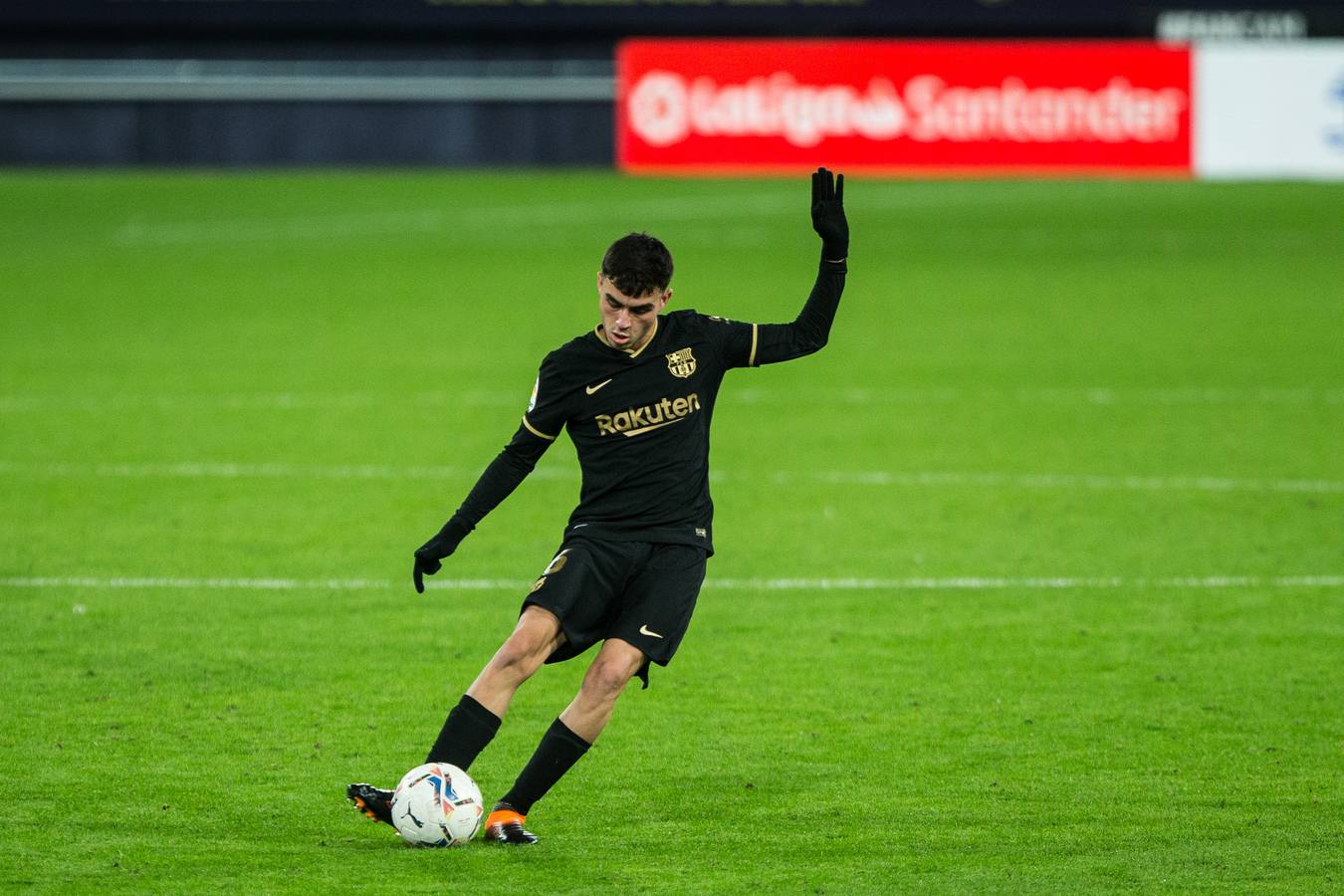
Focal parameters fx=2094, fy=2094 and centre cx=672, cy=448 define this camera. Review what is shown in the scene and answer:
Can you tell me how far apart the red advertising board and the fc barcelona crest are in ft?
82.6

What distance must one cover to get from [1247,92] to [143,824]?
2679 cm

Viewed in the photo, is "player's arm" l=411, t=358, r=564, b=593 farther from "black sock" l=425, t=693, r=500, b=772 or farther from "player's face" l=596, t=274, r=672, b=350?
"black sock" l=425, t=693, r=500, b=772

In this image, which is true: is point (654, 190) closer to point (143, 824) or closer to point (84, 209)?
point (84, 209)

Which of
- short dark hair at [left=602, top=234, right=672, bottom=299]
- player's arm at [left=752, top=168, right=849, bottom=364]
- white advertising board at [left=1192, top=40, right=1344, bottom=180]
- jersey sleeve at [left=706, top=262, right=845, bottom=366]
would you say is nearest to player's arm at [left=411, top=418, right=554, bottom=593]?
short dark hair at [left=602, top=234, right=672, bottom=299]

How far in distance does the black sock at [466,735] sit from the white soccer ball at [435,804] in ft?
0.21

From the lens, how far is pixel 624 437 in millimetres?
6836

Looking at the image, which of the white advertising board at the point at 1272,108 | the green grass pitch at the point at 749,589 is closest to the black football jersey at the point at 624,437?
the green grass pitch at the point at 749,589

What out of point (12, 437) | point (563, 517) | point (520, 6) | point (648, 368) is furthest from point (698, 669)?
point (520, 6)

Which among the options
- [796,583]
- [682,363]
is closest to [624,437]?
[682,363]

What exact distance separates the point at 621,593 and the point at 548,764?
60cm

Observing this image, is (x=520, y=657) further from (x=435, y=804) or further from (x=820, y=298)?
(x=820, y=298)

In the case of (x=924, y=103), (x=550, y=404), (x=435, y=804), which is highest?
(x=924, y=103)

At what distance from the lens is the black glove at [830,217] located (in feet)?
23.2

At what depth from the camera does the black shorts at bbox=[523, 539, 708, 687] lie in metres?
6.60
